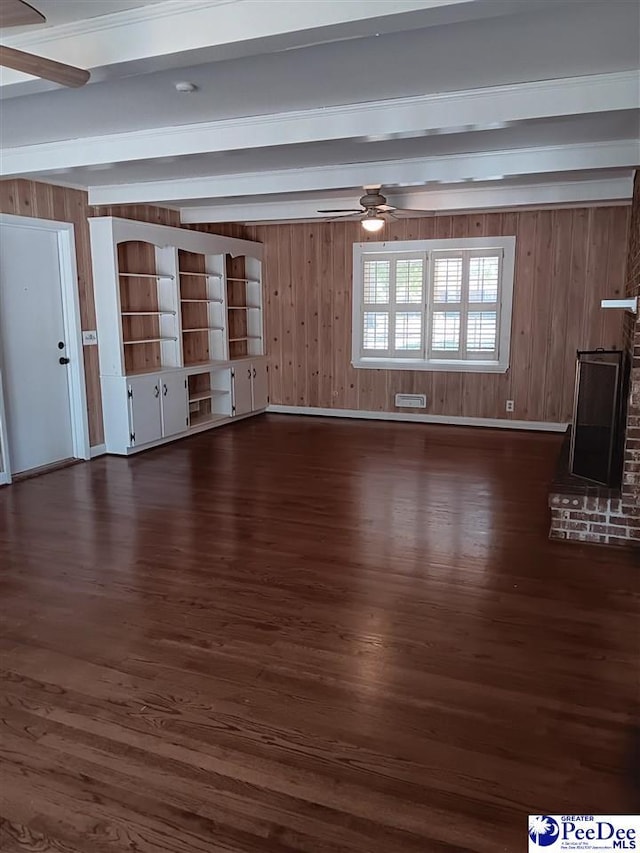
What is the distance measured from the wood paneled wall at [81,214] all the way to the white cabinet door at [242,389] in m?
2.08

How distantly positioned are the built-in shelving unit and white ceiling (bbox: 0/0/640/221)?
44.0 inches

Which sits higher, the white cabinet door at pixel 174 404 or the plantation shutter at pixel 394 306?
the plantation shutter at pixel 394 306

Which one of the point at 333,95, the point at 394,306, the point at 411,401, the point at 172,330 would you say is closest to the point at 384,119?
the point at 333,95

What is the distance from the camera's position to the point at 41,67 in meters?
2.37

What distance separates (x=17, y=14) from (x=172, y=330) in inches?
202

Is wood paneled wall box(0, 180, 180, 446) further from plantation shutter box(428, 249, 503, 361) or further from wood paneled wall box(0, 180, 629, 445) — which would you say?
plantation shutter box(428, 249, 503, 361)

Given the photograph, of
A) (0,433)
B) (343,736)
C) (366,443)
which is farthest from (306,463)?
(343,736)

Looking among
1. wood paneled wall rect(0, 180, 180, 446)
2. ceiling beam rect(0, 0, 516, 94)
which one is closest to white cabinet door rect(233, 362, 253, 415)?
wood paneled wall rect(0, 180, 180, 446)

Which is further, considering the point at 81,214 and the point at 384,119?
the point at 81,214

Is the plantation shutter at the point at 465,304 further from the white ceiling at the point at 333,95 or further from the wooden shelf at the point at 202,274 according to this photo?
the wooden shelf at the point at 202,274

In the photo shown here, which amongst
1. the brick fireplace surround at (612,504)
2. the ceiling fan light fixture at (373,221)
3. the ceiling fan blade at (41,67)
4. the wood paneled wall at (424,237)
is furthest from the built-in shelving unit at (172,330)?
the brick fireplace surround at (612,504)

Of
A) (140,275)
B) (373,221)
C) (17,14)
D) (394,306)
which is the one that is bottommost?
(394,306)

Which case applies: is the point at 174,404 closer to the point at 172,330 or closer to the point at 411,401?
the point at 172,330

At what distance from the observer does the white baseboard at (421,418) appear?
7.63 meters
